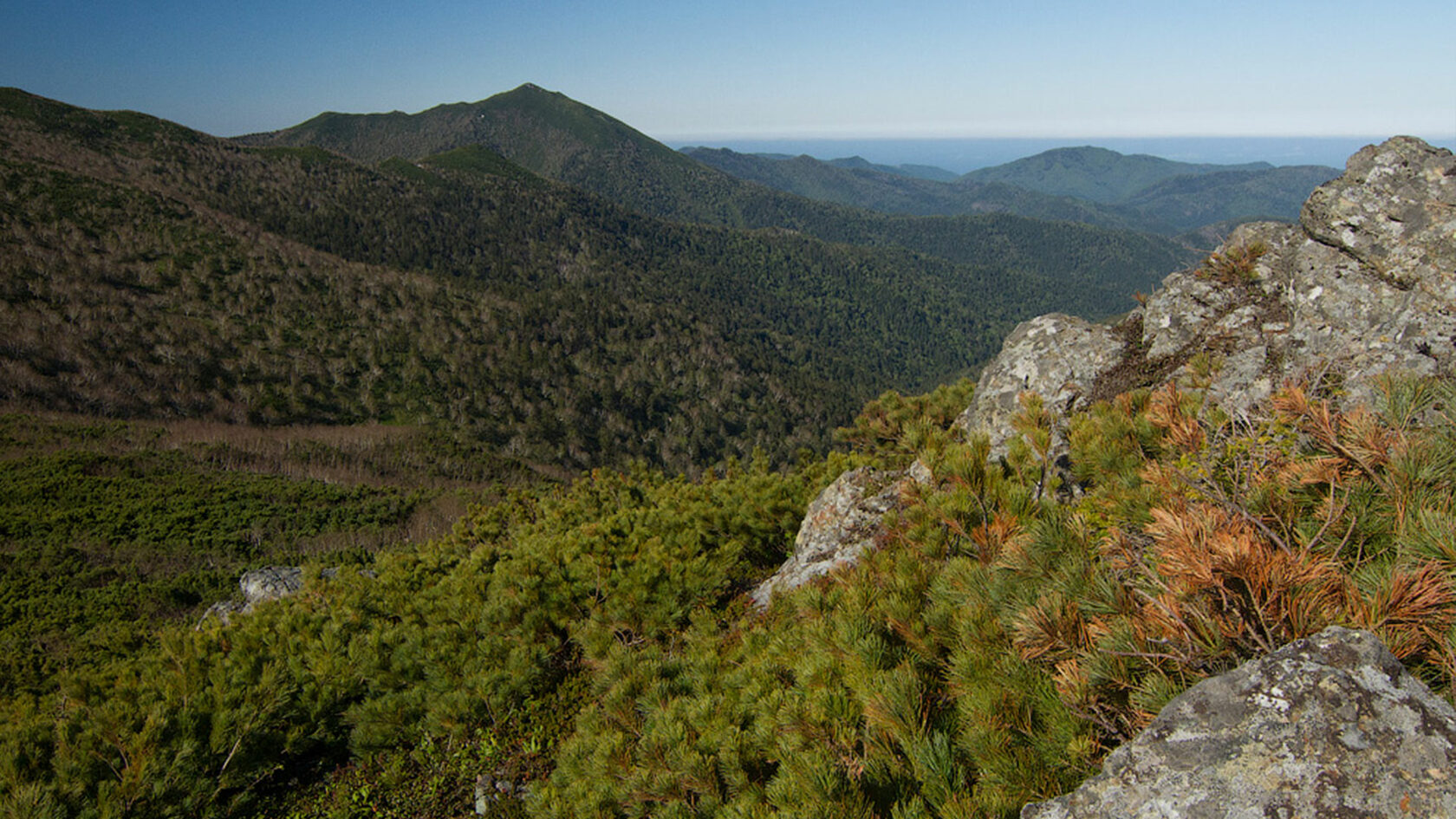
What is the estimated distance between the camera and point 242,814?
6.40m

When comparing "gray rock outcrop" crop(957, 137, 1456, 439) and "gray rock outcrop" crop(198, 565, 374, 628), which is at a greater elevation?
"gray rock outcrop" crop(957, 137, 1456, 439)

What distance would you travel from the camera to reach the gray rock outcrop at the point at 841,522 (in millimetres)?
8617

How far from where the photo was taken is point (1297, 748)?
200 cm

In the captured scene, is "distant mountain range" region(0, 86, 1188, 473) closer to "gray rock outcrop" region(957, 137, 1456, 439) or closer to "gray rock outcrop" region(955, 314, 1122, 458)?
"gray rock outcrop" region(955, 314, 1122, 458)

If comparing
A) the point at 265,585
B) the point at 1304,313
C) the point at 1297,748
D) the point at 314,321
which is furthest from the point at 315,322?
the point at 1297,748

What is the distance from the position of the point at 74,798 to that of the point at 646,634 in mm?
5150

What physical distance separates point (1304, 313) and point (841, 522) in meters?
6.62

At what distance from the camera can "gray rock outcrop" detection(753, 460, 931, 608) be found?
8.62m

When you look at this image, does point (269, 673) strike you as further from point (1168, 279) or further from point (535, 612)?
point (1168, 279)

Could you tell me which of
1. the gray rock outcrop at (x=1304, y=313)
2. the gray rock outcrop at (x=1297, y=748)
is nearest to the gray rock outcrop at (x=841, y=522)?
the gray rock outcrop at (x=1304, y=313)

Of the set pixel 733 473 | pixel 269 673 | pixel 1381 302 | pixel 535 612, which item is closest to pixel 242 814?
pixel 269 673

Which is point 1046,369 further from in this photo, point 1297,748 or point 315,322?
point 315,322

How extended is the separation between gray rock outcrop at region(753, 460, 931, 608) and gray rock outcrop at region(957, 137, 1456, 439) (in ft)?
6.19

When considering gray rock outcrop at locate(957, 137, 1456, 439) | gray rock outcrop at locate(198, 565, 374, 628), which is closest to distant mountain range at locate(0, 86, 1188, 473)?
gray rock outcrop at locate(198, 565, 374, 628)
